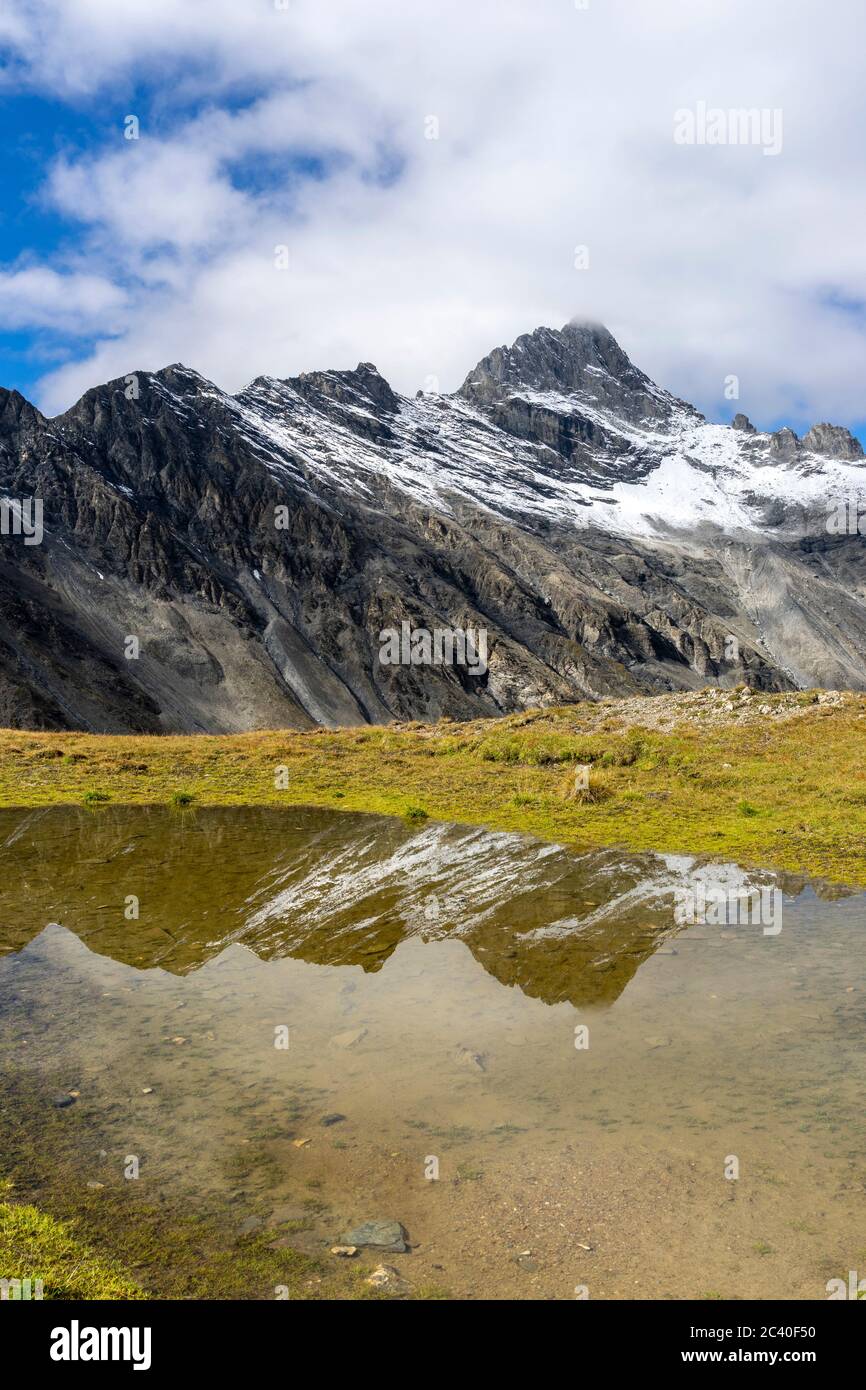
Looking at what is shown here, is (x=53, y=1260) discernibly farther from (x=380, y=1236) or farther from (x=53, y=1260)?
(x=380, y=1236)

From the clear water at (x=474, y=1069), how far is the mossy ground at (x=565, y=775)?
171 inches

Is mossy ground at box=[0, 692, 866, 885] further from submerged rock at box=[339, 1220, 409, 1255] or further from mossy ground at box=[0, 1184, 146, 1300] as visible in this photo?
mossy ground at box=[0, 1184, 146, 1300]

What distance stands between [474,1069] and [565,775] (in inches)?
704

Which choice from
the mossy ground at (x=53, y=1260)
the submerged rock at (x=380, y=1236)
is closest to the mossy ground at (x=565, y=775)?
the submerged rock at (x=380, y=1236)

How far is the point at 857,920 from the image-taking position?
40.9ft

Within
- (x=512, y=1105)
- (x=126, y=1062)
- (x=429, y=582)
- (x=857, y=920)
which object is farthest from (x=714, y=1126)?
(x=429, y=582)

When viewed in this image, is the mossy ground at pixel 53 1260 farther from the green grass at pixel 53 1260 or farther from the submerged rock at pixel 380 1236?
the submerged rock at pixel 380 1236

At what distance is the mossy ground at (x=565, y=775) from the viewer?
18.8 meters

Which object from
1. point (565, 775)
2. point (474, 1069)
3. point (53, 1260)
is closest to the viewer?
point (53, 1260)

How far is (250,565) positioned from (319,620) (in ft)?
83.6

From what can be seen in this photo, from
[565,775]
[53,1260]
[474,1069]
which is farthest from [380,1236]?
[565,775]

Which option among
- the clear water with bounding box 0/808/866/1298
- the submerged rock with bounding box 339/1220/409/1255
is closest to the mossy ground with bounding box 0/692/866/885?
the clear water with bounding box 0/808/866/1298

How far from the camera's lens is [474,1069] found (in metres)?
8.15
